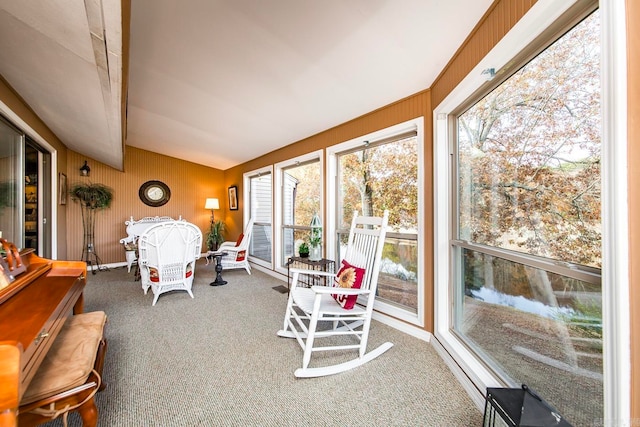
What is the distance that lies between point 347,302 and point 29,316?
178 cm

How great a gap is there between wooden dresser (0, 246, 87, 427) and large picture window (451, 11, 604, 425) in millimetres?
2013

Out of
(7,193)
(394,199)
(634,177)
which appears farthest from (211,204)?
(634,177)

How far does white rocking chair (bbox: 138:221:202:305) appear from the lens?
10.1 feet

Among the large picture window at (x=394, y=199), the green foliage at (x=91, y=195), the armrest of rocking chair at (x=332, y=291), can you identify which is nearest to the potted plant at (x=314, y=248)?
the large picture window at (x=394, y=199)

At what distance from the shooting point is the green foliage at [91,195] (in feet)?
15.9

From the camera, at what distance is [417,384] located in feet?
5.60

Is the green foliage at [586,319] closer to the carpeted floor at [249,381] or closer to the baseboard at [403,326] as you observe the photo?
the carpeted floor at [249,381]

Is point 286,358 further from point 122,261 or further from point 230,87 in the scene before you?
point 122,261

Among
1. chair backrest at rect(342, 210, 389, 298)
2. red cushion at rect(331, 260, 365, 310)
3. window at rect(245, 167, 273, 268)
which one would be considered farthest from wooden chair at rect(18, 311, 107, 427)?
window at rect(245, 167, 273, 268)

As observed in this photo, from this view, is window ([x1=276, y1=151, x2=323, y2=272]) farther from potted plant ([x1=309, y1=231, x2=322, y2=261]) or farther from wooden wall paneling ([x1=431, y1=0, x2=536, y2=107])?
wooden wall paneling ([x1=431, y1=0, x2=536, y2=107])

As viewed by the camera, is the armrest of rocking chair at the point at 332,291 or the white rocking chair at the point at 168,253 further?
the white rocking chair at the point at 168,253

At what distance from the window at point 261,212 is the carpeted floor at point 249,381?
231cm

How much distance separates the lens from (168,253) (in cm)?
317

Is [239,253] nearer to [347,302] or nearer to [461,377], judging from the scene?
[347,302]
